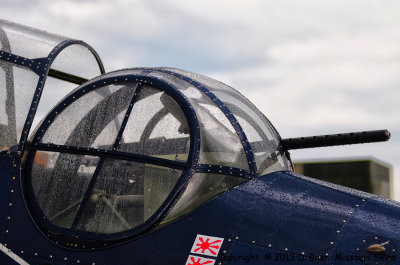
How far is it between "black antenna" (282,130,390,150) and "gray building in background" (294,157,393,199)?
19721 mm

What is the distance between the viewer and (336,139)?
15.7 feet

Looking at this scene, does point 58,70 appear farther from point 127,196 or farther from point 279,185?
point 279,185

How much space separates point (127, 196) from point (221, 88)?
58.8 inches

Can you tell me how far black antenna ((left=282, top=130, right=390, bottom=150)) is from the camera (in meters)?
4.49

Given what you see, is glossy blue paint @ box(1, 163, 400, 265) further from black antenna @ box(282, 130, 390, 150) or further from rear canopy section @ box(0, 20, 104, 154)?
rear canopy section @ box(0, 20, 104, 154)

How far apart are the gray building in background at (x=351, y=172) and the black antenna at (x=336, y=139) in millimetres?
19721

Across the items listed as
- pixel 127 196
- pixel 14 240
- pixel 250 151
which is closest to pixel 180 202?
pixel 127 196

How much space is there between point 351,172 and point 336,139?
2104cm

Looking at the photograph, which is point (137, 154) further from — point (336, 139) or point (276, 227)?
point (336, 139)

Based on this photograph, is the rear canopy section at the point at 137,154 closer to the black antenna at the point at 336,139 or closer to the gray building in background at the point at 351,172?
the black antenna at the point at 336,139

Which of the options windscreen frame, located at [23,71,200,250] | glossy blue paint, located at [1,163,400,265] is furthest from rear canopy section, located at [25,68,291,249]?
glossy blue paint, located at [1,163,400,265]

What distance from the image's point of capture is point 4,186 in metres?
4.76

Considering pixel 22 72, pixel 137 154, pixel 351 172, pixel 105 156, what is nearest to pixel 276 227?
pixel 137 154

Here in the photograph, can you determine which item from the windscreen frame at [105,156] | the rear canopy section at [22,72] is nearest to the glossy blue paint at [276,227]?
the windscreen frame at [105,156]
